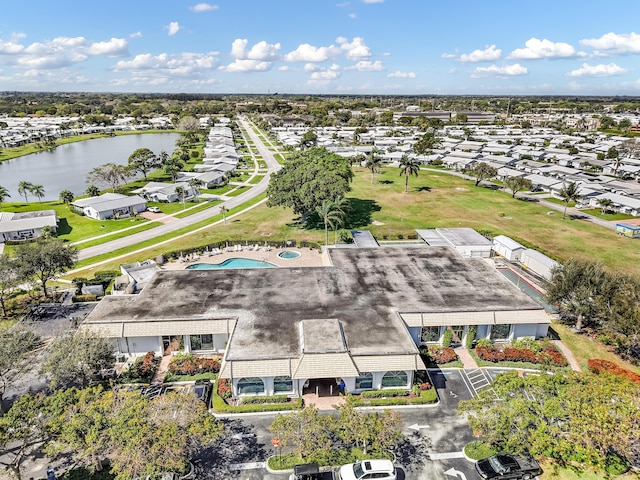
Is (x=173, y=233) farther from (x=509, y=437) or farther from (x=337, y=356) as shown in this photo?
(x=509, y=437)

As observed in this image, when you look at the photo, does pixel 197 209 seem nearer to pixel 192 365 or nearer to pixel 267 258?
pixel 267 258

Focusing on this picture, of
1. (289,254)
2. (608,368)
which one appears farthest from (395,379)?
(289,254)

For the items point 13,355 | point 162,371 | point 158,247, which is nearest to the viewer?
point 13,355

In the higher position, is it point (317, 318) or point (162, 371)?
point (317, 318)

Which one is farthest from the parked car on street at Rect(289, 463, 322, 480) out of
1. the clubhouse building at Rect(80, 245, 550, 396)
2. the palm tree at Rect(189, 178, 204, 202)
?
the palm tree at Rect(189, 178, 204, 202)

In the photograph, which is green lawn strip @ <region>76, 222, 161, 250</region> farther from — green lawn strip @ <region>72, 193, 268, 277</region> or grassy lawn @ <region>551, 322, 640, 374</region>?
grassy lawn @ <region>551, 322, 640, 374</region>

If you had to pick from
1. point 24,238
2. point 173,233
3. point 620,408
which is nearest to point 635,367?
point 620,408
